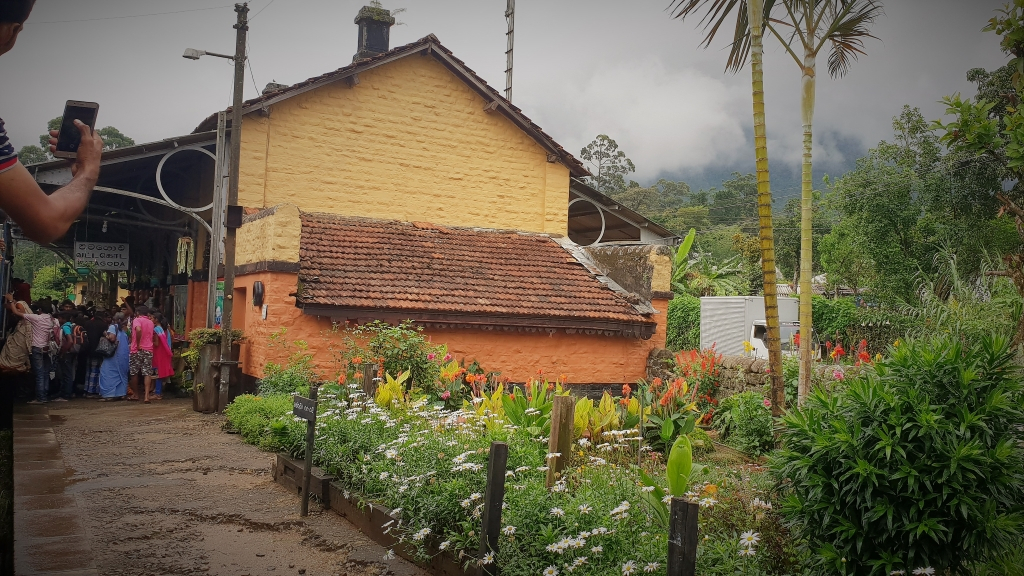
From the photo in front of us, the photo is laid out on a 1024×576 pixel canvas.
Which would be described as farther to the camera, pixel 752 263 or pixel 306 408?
pixel 752 263

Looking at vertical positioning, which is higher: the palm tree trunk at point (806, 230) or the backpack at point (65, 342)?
the palm tree trunk at point (806, 230)

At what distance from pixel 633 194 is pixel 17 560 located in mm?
56875

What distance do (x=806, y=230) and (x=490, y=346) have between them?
24.3ft

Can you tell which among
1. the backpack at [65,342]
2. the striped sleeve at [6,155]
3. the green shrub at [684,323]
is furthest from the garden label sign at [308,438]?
the green shrub at [684,323]

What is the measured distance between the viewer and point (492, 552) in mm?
4895

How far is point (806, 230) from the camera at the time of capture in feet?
25.8

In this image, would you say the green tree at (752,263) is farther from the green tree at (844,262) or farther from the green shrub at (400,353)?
the green shrub at (400,353)

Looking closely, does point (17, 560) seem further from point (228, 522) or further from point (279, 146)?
point (279, 146)

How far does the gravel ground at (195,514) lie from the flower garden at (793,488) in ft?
1.65

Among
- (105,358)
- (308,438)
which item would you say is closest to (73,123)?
(308,438)

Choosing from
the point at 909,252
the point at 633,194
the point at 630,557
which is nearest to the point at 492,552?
the point at 630,557

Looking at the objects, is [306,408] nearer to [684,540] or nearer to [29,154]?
[684,540]

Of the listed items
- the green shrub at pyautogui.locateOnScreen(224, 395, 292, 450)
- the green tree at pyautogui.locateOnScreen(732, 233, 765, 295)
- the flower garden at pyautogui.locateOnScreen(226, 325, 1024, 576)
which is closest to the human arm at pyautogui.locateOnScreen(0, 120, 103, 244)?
the flower garden at pyautogui.locateOnScreen(226, 325, 1024, 576)

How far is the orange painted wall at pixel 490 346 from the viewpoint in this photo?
12938 mm
